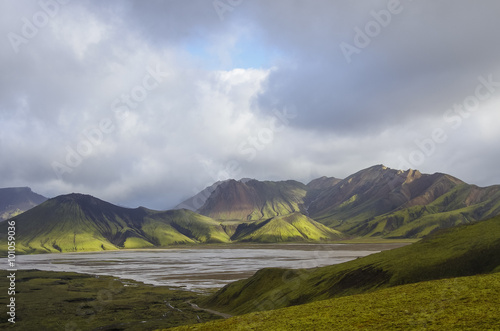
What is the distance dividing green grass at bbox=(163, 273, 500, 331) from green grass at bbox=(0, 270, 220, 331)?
4028cm

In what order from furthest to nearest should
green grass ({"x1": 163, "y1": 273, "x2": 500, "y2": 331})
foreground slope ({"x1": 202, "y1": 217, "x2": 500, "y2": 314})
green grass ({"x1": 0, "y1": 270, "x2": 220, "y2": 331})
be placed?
green grass ({"x1": 0, "y1": 270, "x2": 220, "y2": 331}), foreground slope ({"x1": 202, "y1": 217, "x2": 500, "y2": 314}), green grass ({"x1": 163, "y1": 273, "x2": 500, "y2": 331})

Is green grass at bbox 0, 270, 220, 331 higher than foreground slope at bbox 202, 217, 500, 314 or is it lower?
lower

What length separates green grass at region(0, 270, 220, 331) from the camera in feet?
267

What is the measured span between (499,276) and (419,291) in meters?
11.0

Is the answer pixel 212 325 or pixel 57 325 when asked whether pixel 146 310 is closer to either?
pixel 57 325

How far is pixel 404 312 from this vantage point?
134 ft

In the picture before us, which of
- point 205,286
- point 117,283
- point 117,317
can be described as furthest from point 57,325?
point 117,283

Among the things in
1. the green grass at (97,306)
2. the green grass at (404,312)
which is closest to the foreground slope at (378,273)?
the green grass at (97,306)

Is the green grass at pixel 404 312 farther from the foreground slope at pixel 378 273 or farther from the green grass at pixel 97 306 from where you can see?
the green grass at pixel 97 306

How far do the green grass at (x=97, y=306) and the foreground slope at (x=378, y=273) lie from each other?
1436 cm

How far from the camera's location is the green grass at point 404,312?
35281mm

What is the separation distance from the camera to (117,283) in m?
160

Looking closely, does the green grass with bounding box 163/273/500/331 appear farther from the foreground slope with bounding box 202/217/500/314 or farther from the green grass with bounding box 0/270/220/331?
the green grass with bounding box 0/270/220/331

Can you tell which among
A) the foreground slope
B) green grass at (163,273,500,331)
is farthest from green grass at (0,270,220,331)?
green grass at (163,273,500,331)
